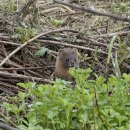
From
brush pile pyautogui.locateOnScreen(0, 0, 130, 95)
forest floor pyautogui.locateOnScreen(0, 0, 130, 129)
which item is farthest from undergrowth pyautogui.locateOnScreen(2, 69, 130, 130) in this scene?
brush pile pyautogui.locateOnScreen(0, 0, 130, 95)

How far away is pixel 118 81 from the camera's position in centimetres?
302

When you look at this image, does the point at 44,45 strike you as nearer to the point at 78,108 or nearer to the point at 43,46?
the point at 43,46

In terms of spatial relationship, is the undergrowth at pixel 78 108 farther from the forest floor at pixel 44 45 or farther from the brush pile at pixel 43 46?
the brush pile at pixel 43 46

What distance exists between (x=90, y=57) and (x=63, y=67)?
430 millimetres

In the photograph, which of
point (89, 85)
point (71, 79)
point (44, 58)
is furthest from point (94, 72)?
point (89, 85)

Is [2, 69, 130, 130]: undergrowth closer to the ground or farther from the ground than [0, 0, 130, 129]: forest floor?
farther from the ground

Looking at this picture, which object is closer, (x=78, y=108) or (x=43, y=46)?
(x=78, y=108)


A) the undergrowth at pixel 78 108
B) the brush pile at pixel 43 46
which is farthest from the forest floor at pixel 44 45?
the undergrowth at pixel 78 108

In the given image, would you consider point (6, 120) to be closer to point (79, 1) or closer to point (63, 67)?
point (63, 67)

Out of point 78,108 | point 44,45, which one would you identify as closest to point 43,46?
point 44,45

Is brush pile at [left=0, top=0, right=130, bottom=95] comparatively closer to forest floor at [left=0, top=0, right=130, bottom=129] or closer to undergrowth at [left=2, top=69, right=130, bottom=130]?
forest floor at [left=0, top=0, right=130, bottom=129]

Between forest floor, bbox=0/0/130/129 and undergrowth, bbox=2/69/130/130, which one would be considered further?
forest floor, bbox=0/0/130/129

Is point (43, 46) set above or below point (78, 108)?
below

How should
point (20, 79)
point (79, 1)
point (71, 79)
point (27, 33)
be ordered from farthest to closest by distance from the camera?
point (79, 1), point (27, 33), point (71, 79), point (20, 79)
